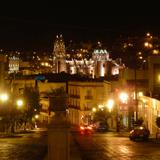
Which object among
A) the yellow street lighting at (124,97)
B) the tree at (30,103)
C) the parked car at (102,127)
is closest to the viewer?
the yellow street lighting at (124,97)

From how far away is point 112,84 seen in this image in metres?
88.9

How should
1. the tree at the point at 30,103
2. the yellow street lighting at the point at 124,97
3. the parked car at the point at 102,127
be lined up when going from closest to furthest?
1. the yellow street lighting at the point at 124,97
2. the parked car at the point at 102,127
3. the tree at the point at 30,103

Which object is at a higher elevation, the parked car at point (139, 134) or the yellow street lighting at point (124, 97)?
the yellow street lighting at point (124, 97)

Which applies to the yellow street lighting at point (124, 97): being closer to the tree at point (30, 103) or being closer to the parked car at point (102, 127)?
the parked car at point (102, 127)

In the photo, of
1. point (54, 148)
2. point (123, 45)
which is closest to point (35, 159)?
point (54, 148)

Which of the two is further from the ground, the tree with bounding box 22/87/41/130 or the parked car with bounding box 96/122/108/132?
the tree with bounding box 22/87/41/130

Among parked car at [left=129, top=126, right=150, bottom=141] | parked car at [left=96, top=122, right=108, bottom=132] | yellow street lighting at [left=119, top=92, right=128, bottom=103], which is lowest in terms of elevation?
parked car at [left=129, top=126, right=150, bottom=141]

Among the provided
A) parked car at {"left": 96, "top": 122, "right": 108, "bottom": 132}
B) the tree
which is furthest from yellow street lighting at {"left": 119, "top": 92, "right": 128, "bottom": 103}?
the tree

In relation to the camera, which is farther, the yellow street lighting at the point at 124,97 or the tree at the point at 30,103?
the tree at the point at 30,103

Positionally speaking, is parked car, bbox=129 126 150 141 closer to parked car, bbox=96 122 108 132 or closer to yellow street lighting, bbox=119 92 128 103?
yellow street lighting, bbox=119 92 128 103

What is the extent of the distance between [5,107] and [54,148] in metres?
49.2

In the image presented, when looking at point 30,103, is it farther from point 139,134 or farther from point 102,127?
point 139,134

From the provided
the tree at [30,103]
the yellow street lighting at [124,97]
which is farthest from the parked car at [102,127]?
the tree at [30,103]

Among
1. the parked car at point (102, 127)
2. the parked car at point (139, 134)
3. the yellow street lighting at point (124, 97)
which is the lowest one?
the parked car at point (139, 134)
